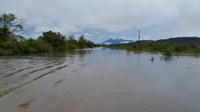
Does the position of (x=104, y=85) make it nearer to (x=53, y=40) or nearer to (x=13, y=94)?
(x=13, y=94)

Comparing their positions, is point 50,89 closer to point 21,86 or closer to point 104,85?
point 21,86

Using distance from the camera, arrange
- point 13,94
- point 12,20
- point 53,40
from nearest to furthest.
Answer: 1. point 13,94
2. point 12,20
3. point 53,40

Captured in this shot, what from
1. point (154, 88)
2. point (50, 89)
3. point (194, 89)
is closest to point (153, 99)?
point (154, 88)

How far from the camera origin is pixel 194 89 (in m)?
15.7

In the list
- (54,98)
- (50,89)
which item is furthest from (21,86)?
(54,98)

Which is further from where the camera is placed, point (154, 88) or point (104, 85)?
point (104, 85)

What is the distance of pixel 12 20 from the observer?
6372 cm


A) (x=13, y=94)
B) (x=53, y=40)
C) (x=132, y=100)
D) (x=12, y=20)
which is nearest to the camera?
(x=132, y=100)

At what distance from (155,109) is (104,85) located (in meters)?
6.10

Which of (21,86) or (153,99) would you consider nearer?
(153,99)

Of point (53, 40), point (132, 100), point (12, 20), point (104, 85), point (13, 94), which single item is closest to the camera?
point (132, 100)

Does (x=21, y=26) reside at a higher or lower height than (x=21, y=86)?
higher

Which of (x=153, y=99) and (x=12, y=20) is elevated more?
(x=12, y=20)

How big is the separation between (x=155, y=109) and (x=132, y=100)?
5.67 ft
